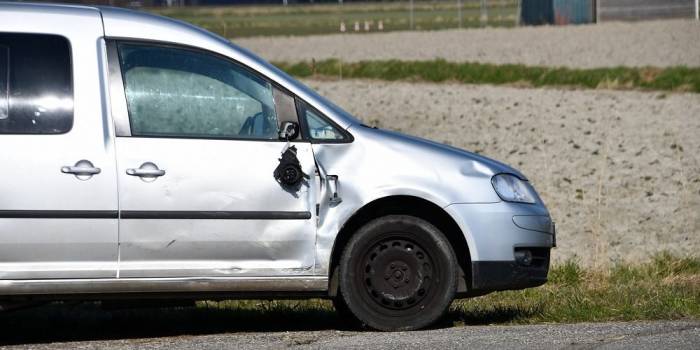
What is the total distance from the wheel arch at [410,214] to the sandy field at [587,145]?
359 centimetres

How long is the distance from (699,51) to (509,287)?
28.8 m

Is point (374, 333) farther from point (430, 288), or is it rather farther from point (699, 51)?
point (699, 51)

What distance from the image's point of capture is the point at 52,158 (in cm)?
650

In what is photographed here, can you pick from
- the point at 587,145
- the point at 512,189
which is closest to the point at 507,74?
the point at 587,145

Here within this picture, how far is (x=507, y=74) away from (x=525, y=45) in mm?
9151

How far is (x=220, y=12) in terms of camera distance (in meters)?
63.0

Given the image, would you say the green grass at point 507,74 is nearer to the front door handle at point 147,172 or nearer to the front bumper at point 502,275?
the front bumper at point 502,275

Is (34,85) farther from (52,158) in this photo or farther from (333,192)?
(333,192)

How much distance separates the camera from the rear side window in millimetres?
6547

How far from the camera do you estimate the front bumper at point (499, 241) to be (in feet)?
22.7

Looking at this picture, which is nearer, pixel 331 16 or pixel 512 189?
pixel 512 189

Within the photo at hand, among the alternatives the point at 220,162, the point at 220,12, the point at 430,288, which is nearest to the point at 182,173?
the point at 220,162

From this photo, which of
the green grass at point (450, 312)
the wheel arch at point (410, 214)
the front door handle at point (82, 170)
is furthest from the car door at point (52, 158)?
the wheel arch at point (410, 214)

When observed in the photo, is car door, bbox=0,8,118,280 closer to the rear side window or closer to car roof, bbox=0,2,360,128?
the rear side window
